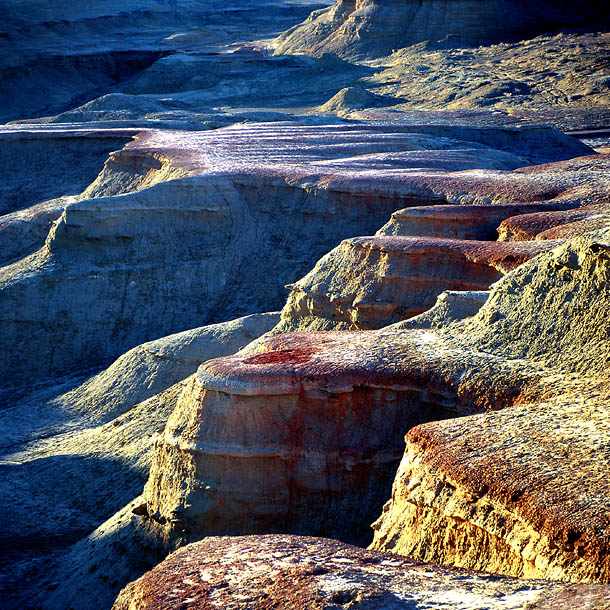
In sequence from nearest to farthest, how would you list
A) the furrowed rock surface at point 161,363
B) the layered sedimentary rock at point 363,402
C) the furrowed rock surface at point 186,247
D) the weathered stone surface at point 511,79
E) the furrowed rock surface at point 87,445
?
the layered sedimentary rock at point 363,402
the furrowed rock surface at point 87,445
the furrowed rock surface at point 161,363
the furrowed rock surface at point 186,247
the weathered stone surface at point 511,79

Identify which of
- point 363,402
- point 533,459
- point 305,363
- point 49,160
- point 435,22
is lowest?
point 363,402

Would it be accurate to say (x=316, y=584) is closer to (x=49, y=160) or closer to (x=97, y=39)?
(x=49, y=160)

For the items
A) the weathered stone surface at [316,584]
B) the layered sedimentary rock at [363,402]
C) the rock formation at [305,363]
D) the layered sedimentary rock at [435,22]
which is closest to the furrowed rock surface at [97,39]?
the layered sedimentary rock at [435,22]

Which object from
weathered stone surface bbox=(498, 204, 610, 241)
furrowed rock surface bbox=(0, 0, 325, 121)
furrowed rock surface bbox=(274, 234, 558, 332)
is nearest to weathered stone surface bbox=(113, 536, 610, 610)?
furrowed rock surface bbox=(274, 234, 558, 332)

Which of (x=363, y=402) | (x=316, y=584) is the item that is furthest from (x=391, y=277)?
(x=316, y=584)

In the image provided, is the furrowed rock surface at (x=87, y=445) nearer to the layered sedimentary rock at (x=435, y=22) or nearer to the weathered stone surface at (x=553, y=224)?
the weathered stone surface at (x=553, y=224)

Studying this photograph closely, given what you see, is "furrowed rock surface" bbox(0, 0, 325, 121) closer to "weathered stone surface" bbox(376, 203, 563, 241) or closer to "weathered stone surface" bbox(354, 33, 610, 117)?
"weathered stone surface" bbox(354, 33, 610, 117)
